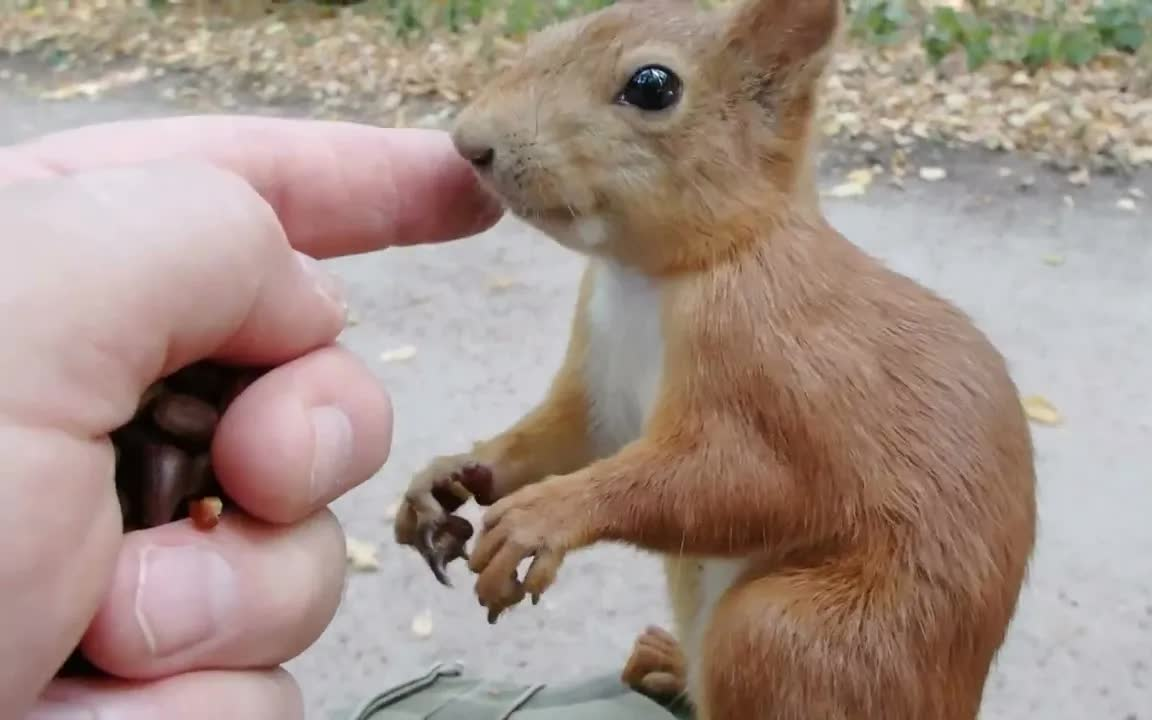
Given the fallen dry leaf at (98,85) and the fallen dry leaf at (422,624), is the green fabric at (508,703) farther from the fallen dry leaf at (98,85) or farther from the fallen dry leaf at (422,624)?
the fallen dry leaf at (98,85)

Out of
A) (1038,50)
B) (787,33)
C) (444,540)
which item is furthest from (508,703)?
(1038,50)

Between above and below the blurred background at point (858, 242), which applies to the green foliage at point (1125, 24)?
above

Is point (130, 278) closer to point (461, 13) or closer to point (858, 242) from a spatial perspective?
point (858, 242)

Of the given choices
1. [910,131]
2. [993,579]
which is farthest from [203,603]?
[910,131]

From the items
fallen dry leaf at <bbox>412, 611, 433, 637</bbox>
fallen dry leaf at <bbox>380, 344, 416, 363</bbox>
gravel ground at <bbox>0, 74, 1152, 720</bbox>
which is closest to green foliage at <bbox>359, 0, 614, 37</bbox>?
gravel ground at <bbox>0, 74, 1152, 720</bbox>

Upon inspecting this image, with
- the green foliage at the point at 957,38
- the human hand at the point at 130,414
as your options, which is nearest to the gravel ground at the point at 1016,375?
the green foliage at the point at 957,38
